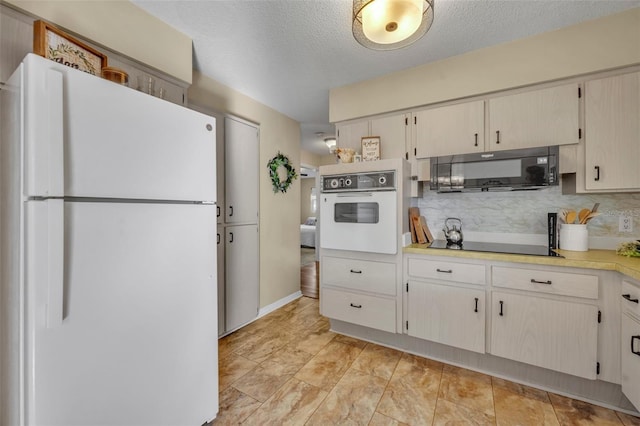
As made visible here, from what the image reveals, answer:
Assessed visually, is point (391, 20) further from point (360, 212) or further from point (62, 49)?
point (62, 49)

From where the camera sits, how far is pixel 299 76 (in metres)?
2.56

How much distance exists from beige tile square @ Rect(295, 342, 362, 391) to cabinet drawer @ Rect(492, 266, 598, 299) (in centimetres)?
129

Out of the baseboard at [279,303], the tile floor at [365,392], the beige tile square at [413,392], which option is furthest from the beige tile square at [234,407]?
the baseboard at [279,303]

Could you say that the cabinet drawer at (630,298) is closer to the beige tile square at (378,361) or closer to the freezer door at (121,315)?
the beige tile square at (378,361)

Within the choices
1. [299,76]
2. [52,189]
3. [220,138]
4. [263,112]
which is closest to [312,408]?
[52,189]

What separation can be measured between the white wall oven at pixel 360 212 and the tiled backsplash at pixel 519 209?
0.58 metres

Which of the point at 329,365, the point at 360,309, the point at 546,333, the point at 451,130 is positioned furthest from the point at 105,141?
the point at 546,333

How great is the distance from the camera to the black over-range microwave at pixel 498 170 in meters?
1.89

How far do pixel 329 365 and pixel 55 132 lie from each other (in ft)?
7.05

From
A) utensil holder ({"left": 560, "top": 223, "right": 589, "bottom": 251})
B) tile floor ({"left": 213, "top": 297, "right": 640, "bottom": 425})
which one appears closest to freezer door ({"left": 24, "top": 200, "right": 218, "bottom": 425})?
tile floor ({"left": 213, "top": 297, "right": 640, "bottom": 425})

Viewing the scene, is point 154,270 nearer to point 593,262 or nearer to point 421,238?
point 421,238

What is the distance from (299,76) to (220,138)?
38.7 inches

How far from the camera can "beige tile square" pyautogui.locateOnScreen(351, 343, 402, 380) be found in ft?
6.61

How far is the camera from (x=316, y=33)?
75.9 inches
